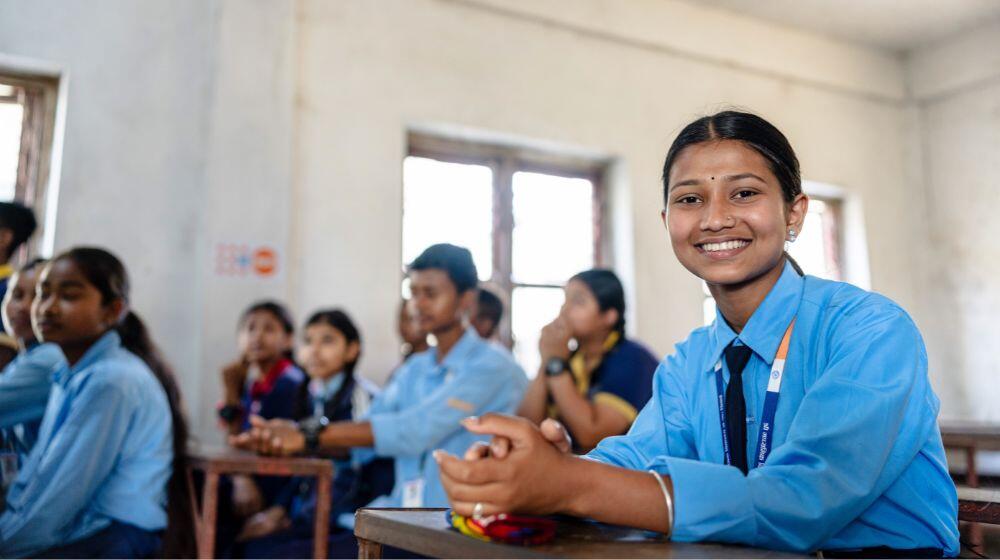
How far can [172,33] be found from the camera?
165 inches

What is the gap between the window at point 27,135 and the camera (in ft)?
12.8

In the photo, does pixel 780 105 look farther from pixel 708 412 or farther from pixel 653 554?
pixel 653 554

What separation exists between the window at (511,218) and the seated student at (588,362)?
1.92 metres

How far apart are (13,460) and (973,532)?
7.54 feet

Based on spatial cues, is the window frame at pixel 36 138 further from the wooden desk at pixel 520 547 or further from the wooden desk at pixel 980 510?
the wooden desk at pixel 980 510

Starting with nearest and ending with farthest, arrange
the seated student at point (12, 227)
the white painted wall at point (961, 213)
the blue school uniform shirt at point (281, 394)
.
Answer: the blue school uniform shirt at point (281, 394) → the seated student at point (12, 227) → the white painted wall at point (961, 213)

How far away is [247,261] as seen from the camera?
13.1 feet

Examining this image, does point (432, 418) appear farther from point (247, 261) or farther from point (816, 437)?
point (247, 261)

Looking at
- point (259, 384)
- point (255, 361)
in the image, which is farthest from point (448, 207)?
point (259, 384)

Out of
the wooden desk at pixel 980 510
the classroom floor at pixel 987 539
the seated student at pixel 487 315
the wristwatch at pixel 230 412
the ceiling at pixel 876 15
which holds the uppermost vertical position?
the ceiling at pixel 876 15

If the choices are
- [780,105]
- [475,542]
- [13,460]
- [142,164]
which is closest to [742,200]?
[475,542]

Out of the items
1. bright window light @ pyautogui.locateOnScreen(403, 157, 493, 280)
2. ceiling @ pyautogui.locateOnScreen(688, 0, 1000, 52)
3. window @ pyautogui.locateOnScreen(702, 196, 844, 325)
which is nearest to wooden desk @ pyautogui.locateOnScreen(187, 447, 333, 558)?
bright window light @ pyautogui.locateOnScreen(403, 157, 493, 280)

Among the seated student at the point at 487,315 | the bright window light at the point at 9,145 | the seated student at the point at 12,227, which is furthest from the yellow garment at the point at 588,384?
the bright window light at the point at 9,145

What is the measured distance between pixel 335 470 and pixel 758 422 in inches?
79.2
